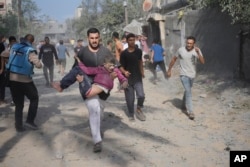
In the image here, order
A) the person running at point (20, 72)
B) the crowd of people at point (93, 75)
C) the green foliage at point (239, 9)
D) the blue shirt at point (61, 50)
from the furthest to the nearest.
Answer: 1. the blue shirt at point (61, 50)
2. the green foliage at point (239, 9)
3. the person running at point (20, 72)
4. the crowd of people at point (93, 75)

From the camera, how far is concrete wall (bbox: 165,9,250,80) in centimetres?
1082

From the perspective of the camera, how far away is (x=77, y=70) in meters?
5.17

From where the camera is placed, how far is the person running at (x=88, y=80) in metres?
5.03

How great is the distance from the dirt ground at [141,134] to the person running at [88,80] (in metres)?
0.97

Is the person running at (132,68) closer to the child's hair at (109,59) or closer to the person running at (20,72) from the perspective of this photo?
the child's hair at (109,59)

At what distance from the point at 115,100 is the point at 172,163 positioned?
4522 millimetres

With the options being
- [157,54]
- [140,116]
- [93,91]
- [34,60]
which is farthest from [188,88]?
[157,54]

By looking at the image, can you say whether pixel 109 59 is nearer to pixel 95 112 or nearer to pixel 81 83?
pixel 81 83

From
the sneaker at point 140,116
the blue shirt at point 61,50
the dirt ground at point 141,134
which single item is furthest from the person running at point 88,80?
the blue shirt at point 61,50

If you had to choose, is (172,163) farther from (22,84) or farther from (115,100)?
(115,100)

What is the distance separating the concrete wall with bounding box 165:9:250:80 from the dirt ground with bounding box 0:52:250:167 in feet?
5.17

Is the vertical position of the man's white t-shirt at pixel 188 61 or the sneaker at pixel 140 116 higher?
the man's white t-shirt at pixel 188 61

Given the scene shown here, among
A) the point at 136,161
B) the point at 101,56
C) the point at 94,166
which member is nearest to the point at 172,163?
the point at 136,161

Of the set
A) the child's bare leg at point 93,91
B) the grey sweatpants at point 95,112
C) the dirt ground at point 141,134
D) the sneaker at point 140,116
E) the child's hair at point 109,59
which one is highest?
the child's hair at point 109,59
